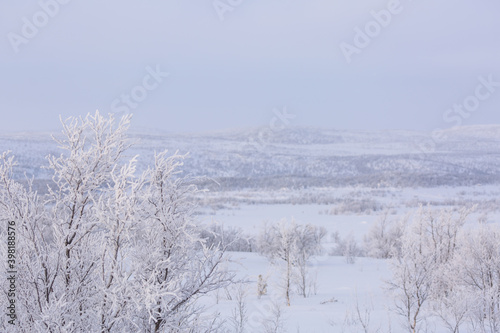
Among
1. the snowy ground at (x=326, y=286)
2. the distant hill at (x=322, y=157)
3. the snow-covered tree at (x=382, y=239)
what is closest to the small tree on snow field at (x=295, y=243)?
the snowy ground at (x=326, y=286)

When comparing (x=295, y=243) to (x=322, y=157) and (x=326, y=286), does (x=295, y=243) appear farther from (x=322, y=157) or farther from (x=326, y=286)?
(x=322, y=157)

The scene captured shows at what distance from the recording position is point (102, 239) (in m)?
3.36

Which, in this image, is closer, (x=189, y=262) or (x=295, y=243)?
(x=189, y=262)

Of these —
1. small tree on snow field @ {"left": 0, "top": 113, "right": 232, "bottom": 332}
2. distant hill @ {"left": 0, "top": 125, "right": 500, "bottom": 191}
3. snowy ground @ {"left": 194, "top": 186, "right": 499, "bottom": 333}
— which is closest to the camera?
small tree on snow field @ {"left": 0, "top": 113, "right": 232, "bottom": 332}

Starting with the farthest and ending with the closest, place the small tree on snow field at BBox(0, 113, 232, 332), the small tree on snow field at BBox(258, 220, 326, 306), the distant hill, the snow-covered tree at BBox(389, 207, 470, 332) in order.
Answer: the distant hill < the small tree on snow field at BBox(258, 220, 326, 306) < the snow-covered tree at BBox(389, 207, 470, 332) < the small tree on snow field at BBox(0, 113, 232, 332)

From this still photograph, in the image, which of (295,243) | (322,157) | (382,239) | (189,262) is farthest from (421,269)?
(322,157)

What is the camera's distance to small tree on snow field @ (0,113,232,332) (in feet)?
10.7

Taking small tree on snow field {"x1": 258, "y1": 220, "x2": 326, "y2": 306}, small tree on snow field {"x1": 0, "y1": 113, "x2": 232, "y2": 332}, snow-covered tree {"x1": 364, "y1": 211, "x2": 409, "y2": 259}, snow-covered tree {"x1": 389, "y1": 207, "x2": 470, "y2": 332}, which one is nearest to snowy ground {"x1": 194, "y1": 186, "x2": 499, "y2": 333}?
small tree on snow field {"x1": 0, "y1": 113, "x2": 232, "y2": 332}

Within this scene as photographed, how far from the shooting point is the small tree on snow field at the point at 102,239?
3254mm

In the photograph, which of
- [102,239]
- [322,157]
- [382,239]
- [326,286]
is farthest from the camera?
[322,157]

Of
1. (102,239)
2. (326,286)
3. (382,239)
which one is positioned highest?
(102,239)

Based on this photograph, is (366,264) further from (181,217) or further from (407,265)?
(181,217)

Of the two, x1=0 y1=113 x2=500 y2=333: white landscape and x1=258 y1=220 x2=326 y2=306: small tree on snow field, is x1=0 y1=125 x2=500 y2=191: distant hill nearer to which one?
x1=258 y1=220 x2=326 y2=306: small tree on snow field

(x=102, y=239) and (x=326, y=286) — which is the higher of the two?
(x=102, y=239)
